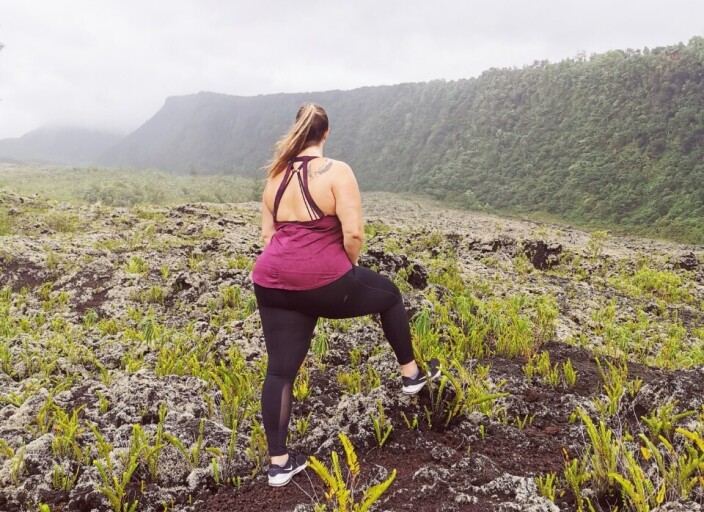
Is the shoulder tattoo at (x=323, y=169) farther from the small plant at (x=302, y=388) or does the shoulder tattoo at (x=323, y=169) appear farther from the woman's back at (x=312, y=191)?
the small plant at (x=302, y=388)

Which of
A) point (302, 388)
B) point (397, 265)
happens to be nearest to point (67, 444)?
point (302, 388)

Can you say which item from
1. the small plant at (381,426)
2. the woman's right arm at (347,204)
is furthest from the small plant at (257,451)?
the woman's right arm at (347,204)

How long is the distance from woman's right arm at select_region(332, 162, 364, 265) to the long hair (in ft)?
0.87

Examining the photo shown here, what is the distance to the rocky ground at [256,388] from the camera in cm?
229

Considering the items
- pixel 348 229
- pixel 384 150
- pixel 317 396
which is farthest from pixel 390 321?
pixel 384 150

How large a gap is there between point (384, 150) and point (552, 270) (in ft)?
168

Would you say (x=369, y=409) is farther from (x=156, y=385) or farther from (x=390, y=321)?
(x=156, y=385)

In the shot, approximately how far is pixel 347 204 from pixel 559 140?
40478 mm

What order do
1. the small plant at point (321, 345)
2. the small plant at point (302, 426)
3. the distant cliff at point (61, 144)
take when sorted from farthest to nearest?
the distant cliff at point (61, 144)
the small plant at point (321, 345)
the small plant at point (302, 426)

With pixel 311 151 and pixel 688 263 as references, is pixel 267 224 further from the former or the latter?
pixel 688 263

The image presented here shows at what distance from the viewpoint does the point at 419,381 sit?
2768mm

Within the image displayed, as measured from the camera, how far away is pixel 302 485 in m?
2.28

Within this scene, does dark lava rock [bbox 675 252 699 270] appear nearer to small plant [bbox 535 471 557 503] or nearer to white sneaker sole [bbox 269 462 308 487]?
small plant [bbox 535 471 557 503]

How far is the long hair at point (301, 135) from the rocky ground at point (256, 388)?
159 centimetres
